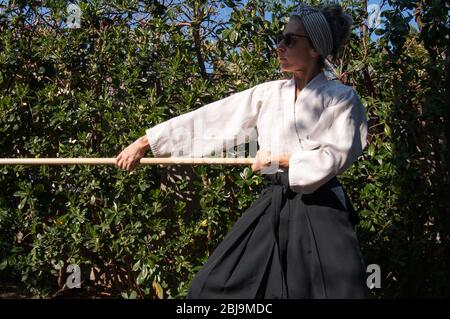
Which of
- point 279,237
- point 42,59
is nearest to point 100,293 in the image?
point 42,59

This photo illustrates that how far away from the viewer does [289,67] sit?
2803 mm

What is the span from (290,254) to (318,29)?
0.92 m

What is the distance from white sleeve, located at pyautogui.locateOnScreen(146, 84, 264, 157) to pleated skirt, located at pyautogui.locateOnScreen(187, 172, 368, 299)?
0.36 metres

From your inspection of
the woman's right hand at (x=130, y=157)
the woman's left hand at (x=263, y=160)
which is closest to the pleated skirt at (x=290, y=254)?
the woman's left hand at (x=263, y=160)

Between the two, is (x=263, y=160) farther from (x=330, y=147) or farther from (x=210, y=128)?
(x=210, y=128)

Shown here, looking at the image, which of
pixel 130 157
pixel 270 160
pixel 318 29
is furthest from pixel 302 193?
pixel 130 157

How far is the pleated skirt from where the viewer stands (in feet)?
8.29

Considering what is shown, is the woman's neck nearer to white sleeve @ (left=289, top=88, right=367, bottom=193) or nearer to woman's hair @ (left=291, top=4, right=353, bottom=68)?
woman's hair @ (left=291, top=4, right=353, bottom=68)

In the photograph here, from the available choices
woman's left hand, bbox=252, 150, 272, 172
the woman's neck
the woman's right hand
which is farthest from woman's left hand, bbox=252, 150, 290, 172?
the woman's right hand

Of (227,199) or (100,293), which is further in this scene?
(100,293)

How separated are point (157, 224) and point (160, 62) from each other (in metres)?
0.99

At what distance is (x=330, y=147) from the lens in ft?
8.35

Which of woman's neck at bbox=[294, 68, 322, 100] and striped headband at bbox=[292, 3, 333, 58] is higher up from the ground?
striped headband at bbox=[292, 3, 333, 58]
